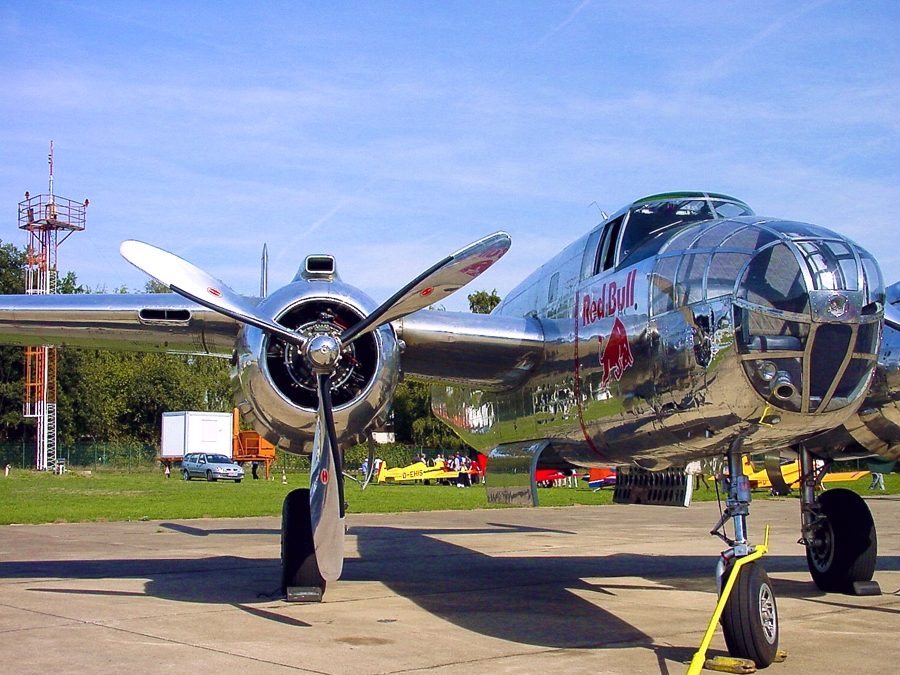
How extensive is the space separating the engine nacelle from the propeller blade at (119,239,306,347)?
0.21m

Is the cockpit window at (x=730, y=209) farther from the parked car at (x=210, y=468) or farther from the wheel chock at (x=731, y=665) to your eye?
the parked car at (x=210, y=468)

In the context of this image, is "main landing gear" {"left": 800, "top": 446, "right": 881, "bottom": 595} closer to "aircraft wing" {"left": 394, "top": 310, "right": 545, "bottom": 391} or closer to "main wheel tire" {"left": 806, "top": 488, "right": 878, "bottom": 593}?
"main wheel tire" {"left": 806, "top": 488, "right": 878, "bottom": 593}

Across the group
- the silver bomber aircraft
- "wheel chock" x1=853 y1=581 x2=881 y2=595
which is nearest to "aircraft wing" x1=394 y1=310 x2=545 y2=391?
the silver bomber aircraft

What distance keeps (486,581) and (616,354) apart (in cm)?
443

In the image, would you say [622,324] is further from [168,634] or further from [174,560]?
[174,560]

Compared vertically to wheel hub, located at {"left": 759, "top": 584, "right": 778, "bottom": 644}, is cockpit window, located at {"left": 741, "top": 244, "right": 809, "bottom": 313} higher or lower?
higher

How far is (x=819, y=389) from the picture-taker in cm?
686

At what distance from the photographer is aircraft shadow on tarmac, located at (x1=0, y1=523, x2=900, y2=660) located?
28.6 ft

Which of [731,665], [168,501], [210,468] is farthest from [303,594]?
[210,468]

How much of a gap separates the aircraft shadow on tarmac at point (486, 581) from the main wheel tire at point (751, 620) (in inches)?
22.5

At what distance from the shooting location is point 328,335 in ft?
29.5

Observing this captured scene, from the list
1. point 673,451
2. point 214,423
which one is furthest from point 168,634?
point 214,423

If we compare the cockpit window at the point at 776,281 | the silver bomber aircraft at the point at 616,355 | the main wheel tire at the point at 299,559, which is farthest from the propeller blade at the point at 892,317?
the main wheel tire at the point at 299,559

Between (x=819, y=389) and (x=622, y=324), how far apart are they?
77.2 inches
